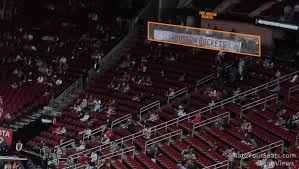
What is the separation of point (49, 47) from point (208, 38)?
11.2m

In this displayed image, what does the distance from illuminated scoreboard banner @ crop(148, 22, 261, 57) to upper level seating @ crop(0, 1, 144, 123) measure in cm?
653

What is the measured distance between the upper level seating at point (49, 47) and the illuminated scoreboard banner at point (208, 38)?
653 centimetres

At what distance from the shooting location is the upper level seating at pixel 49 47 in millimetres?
32656

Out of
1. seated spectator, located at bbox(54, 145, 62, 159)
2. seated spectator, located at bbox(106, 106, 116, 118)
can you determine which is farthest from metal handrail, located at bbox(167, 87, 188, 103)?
seated spectator, located at bbox(54, 145, 62, 159)

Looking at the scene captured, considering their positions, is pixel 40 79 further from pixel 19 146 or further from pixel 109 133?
pixel 109 133

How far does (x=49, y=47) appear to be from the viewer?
3556 centimetres

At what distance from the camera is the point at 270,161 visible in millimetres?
22031

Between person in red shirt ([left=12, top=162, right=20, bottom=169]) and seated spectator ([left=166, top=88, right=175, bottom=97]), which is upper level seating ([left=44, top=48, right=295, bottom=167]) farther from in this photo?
person in red shirt ([left=12, top=162, right=20, bottom=169])

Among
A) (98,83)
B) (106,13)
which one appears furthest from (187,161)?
(106,13)

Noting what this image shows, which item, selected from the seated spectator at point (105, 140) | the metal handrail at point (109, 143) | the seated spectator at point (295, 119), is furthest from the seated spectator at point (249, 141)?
the seated spectator at point (105, 140)

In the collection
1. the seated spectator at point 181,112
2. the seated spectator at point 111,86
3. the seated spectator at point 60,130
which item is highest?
the seated spectator at point 111,86

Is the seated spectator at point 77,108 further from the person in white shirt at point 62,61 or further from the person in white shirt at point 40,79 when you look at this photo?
the person in white shirt at point 62,61

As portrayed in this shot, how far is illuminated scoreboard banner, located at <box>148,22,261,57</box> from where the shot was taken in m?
25.3

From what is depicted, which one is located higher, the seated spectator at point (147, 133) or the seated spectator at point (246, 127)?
the seated spectator at point (246, 127)
